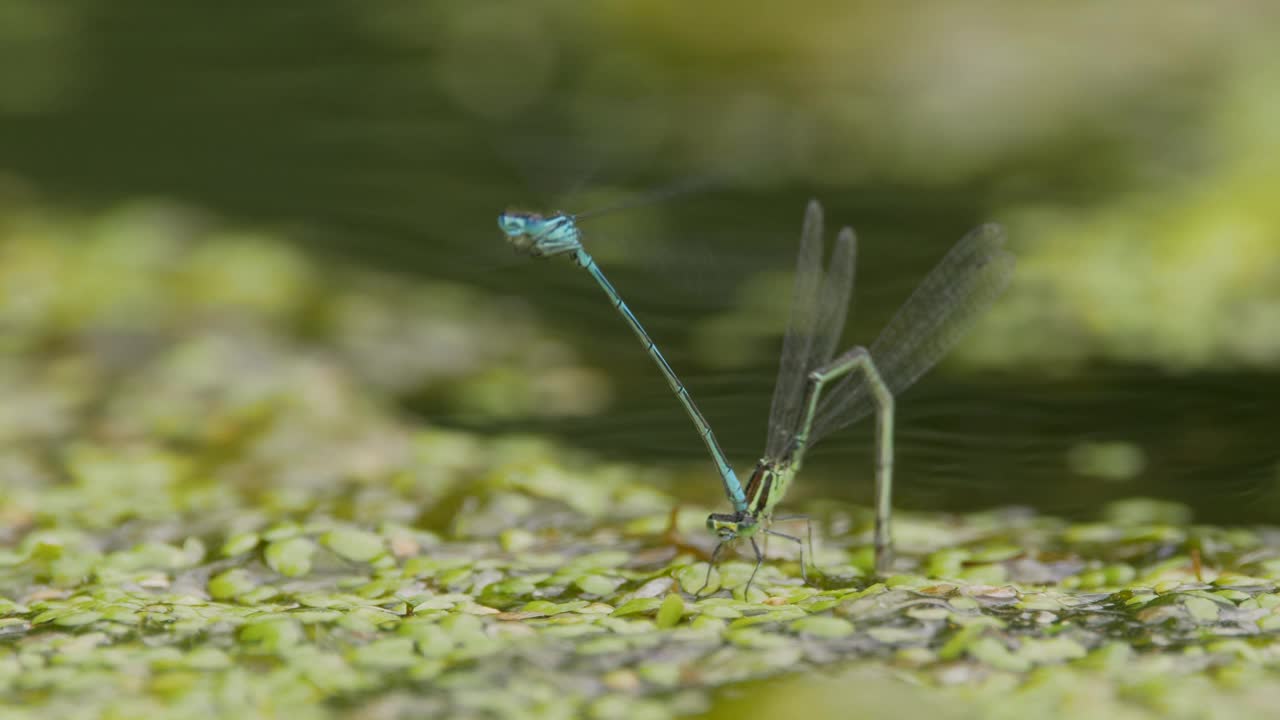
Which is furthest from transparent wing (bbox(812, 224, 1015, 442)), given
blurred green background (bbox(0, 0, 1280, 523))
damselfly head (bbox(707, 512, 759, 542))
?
blurred green background (bbox(0, 0, 1280, 523))

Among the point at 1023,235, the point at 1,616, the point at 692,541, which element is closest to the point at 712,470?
the point at 692,541

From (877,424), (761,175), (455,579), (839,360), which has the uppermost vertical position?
(761,175)

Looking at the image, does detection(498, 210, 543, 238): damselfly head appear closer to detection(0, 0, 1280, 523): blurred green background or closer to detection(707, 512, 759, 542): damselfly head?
detection(0, 0, 1280, 523): blurred green background

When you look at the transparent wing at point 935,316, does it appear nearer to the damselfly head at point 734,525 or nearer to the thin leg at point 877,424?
the thin leg at point 877,424

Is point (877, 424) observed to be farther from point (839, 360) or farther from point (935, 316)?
point (935, 316)

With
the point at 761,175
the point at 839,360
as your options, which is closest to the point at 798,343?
the point at 839,360

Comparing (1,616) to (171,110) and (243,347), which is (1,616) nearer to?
(243,347)

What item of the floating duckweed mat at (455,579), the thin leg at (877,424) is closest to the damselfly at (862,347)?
the thin leg at (877,424)
